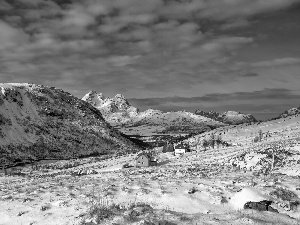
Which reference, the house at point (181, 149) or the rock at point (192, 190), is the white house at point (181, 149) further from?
the rock at point (192, 190)

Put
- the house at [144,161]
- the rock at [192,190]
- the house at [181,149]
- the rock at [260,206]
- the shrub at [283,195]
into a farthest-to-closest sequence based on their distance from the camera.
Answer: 1. the house at [181,149]
2. the house at [144,161]
3. the rock at [192,190]
4. the shrub at [283,195]
5. the rock at [260,206]

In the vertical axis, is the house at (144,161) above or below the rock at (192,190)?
below

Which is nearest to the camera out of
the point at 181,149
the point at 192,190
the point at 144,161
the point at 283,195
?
the point at 283,195

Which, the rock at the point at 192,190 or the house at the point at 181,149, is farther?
the house at the point at 181,149

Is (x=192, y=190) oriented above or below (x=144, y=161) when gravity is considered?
above

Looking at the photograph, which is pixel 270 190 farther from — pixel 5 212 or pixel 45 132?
pixel 45 132

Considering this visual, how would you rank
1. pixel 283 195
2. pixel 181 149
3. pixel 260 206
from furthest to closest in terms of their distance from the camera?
pixel 181 149 < pixel 283 195 < pixel 260 206

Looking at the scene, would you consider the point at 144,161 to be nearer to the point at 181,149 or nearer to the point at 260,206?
the point at 181,149

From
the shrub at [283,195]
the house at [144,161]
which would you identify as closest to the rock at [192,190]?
the shrub at [283,195]

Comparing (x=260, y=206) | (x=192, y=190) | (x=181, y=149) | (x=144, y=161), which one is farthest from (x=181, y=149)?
(x=260, y=206)

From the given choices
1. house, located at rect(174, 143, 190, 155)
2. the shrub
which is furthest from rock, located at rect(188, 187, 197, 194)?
house, located at rect(174, 143, 190, 155)

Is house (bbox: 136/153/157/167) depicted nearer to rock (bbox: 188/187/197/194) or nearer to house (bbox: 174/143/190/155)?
house (bbox: 174/143/190/155)

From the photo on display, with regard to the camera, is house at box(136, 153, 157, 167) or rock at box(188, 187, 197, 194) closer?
rock at box(188, 187, 197, 194)

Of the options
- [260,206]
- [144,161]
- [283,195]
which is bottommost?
[144,161]
